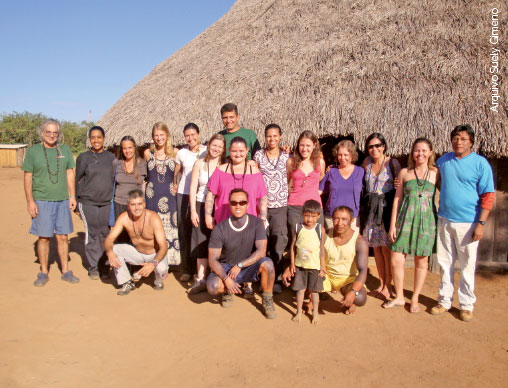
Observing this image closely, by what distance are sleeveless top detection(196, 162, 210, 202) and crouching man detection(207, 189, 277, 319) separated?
1.79 ft

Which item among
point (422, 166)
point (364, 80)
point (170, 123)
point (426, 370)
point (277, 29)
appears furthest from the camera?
point (277, 29)

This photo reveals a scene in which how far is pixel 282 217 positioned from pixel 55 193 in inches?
100

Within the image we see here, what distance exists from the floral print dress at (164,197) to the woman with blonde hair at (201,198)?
36 centimetres

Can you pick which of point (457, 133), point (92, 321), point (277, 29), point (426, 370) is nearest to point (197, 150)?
point (92, 321)

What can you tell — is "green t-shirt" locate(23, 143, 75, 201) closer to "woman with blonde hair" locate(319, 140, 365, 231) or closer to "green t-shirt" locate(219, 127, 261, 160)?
"green t-shirt" locate(219, 127, 261, 160)

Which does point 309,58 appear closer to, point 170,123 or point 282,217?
point 170,123

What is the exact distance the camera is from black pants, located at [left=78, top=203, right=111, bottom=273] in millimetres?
4289

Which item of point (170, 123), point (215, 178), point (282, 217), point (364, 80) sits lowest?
point (282, 217)

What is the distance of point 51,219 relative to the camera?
4.06 metres

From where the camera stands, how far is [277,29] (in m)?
6.98

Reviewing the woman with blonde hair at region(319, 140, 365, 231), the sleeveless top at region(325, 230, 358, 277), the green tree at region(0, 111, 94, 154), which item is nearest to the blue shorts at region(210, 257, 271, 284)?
the sleeveless top at region(325, 230, 358, 277)

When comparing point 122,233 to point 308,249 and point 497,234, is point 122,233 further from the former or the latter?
point 497,234

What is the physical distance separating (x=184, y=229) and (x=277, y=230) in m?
1.25

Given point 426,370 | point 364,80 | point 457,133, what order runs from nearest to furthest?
point 426,370, point 457,133, point 364,80
